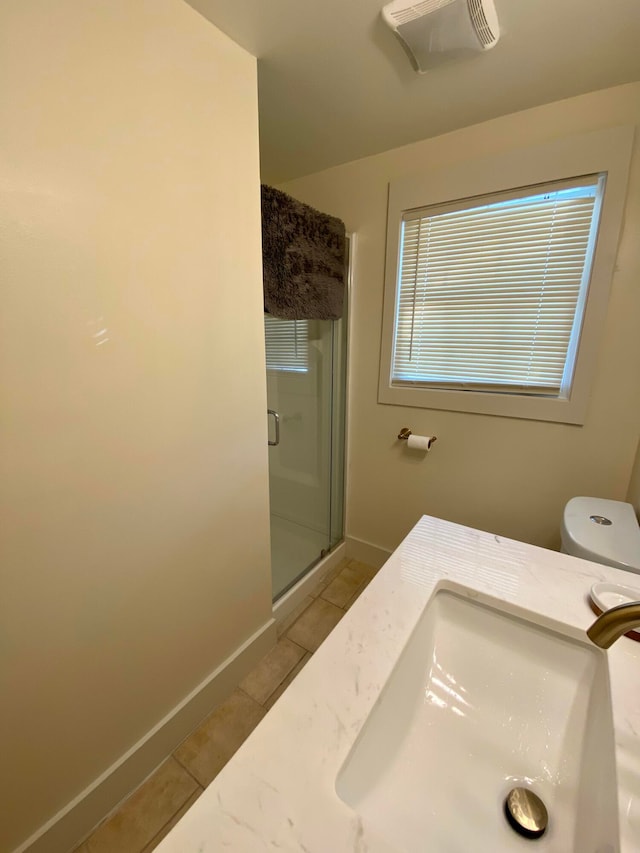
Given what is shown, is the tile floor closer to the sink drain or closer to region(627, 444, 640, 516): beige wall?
the sink drain

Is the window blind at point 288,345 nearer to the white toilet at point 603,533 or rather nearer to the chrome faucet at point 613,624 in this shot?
the white toilet at point 603,533

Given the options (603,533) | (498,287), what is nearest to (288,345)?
(498,287)

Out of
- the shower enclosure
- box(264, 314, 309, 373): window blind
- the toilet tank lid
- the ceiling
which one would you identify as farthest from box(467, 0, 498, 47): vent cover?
the toilet tank lid

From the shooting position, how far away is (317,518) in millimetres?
2121

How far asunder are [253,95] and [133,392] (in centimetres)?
98

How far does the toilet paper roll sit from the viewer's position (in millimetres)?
1663

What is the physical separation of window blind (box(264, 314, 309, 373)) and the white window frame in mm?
465

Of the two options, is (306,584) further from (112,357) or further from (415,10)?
(415,10)

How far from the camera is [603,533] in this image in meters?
1.13

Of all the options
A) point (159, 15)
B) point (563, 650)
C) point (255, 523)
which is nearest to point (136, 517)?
point (255, 523)

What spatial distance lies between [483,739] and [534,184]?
173 cm

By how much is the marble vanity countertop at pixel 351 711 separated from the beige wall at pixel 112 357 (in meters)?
0.64

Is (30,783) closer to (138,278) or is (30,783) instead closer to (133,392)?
(133,392)

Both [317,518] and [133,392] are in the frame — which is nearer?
[133,392]
